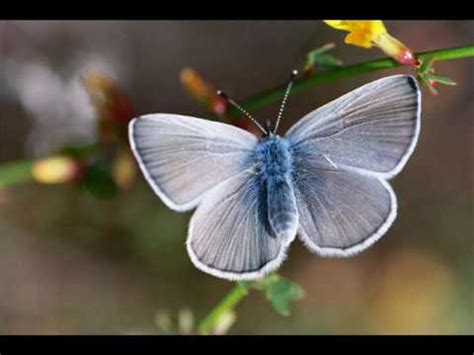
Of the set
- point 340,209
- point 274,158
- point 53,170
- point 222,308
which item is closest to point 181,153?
point 274,158

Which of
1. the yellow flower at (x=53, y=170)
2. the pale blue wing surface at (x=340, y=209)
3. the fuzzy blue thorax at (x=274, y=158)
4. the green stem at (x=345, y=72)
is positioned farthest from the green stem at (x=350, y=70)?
the yellow flower at (x=53, y=170)

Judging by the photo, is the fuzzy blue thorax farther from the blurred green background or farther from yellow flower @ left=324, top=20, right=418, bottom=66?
the blurred green background

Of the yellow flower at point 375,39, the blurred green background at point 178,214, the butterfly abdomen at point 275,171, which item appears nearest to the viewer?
the yellow flower at point 375,39

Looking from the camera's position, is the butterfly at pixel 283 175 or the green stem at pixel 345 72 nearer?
the green stem at pixel 345 72

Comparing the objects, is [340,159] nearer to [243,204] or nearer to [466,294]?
[243,204]

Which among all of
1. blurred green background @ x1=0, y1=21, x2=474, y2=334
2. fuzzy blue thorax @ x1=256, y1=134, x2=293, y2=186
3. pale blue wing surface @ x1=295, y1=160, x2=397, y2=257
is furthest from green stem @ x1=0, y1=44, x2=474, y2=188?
blurred green background @ x1=0, y1=21, x2=474, y2=334

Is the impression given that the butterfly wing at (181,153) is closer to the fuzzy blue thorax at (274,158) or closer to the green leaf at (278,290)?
the fuzzy blue thorax at (274,158)
